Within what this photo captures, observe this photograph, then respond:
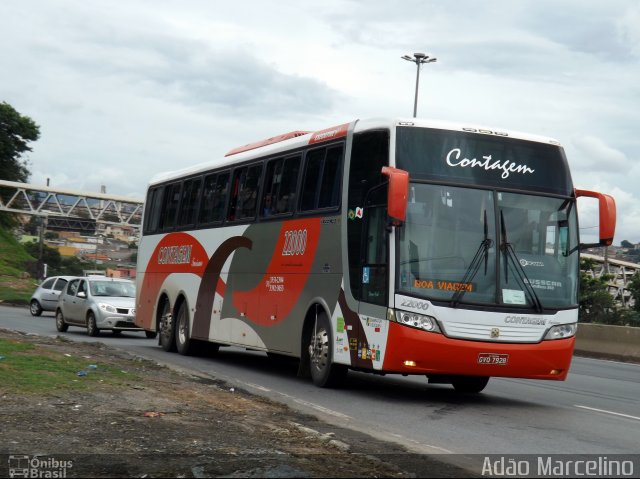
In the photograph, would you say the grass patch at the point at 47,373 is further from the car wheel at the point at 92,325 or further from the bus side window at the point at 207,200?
the car wheel at the point at 92,325

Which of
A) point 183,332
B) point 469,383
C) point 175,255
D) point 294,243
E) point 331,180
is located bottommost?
point 469,383

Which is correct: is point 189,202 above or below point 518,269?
above

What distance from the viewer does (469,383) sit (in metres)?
15.2

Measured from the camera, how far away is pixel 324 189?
1488cm

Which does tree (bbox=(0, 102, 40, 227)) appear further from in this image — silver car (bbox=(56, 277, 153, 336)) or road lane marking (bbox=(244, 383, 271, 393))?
road lane marking (bbox=(244, 383, 271, 393))

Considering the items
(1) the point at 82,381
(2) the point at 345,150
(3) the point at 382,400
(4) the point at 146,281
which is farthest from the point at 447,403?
(4) the point at 146,281

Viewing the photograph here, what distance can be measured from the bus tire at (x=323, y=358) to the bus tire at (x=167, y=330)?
7343 mm

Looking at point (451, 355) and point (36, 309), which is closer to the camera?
point (451, 355)

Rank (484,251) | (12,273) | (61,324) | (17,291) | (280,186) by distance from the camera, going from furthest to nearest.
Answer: (12,273) → (17,291) → (61,324) → (280,186) → (484,251)

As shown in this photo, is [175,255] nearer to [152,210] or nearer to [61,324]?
[152,210]

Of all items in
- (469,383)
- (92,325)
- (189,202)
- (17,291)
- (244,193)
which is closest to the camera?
(469,383)

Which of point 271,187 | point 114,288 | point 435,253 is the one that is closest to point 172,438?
point 435,253

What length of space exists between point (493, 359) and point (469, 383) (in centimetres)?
257

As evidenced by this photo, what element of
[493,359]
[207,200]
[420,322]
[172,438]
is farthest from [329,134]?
[172,438]
